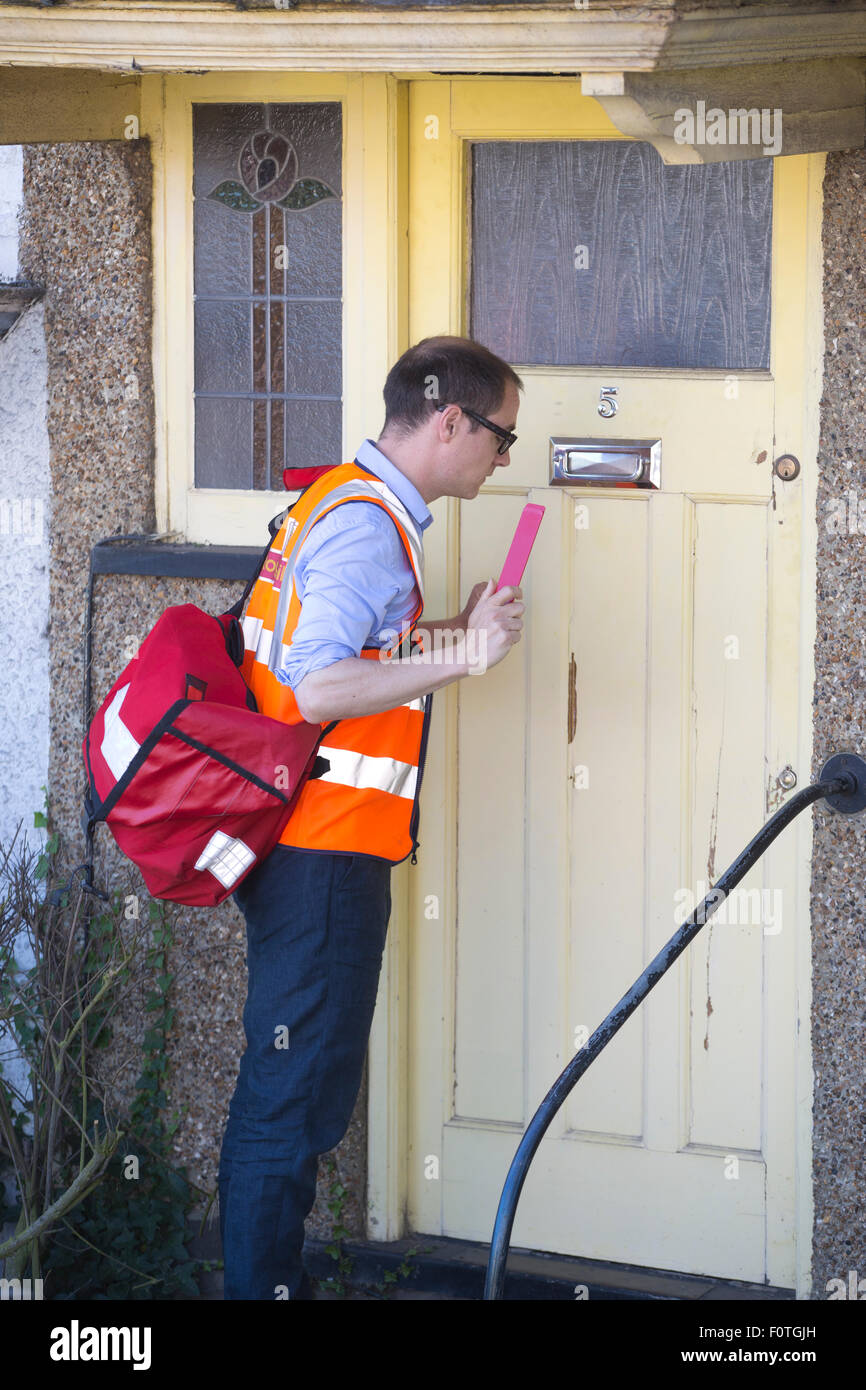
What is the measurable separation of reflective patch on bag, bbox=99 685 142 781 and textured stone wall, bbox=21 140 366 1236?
78 centimetres

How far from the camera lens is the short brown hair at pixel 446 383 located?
2.82m

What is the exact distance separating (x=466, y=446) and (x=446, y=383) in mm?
121

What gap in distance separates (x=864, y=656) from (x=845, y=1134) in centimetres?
102

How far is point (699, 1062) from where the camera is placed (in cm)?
344

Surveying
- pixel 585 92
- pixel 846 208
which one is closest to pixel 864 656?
pixel 846 208

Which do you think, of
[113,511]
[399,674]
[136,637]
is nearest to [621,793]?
[399,674]

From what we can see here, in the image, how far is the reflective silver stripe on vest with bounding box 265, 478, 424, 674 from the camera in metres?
2.74

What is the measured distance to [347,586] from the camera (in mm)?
2605

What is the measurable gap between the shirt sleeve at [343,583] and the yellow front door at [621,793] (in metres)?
0.83

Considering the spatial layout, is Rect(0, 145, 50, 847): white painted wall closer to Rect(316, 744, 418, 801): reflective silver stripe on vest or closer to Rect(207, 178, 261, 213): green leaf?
Rect(207, 178, 261, 213): green leaf
